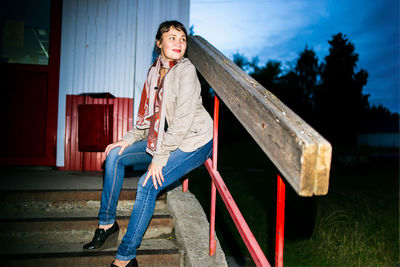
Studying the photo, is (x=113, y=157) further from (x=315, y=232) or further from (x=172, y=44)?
(x=315, y=232)

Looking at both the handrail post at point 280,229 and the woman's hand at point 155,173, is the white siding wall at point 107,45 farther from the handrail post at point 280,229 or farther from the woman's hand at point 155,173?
the handrail post at point 280,229

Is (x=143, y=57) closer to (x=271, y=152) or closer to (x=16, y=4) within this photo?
(x=16, y=4)

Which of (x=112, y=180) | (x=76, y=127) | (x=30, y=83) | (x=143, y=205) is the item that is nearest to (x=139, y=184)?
(x=143, y=205)

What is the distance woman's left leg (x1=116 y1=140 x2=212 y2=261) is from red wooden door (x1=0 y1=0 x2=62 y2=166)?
8.19 feet

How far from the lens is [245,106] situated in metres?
1.30

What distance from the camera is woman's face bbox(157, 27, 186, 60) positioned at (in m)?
1.83

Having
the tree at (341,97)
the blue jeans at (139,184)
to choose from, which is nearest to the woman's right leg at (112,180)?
the blue jeans at (139,184)

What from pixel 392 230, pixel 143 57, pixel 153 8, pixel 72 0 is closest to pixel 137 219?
pixel 143 57

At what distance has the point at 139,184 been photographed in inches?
64.0

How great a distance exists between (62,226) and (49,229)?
0.09 metres

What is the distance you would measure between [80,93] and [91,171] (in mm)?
1047

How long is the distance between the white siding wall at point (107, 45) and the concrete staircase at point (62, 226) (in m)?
1.36

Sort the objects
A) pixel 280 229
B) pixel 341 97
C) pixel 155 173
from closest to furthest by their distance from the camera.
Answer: pixel 280 229, pixel 155 173, pixel 341 97

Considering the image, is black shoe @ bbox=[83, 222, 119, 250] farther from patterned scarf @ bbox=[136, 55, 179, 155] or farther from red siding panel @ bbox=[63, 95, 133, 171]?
red siding panel @ bbox=[63, 95, 133, 171]
